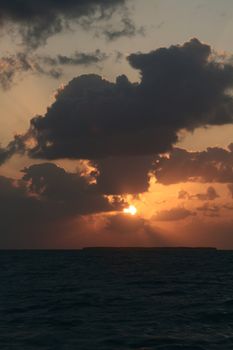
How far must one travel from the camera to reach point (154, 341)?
30266 millimetres

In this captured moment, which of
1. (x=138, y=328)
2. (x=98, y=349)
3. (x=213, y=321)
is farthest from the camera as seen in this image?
(x=213, y=321)

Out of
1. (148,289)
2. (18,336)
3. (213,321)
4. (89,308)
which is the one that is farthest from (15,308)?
(148,289)

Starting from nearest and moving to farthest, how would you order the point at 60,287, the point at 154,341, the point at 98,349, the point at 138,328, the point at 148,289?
the point at 98,349
the point at 154,341
the point at 138,328
the point at 148,289
the point at 60,287

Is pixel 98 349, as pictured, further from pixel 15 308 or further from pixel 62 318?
pixel 15 308

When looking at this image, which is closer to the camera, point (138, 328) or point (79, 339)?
point (79, 339)

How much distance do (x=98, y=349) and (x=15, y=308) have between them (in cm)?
1781

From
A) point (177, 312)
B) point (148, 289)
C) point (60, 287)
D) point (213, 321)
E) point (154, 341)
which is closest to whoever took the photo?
point (154, 341)

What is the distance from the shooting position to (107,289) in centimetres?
6200

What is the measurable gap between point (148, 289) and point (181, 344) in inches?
1279

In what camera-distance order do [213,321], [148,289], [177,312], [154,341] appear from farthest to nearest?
[148,289] < [177,312] < [213,321] < [154,341]

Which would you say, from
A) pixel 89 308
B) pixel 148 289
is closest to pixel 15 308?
pixel 89 308

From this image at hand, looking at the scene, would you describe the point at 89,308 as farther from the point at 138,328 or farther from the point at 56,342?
the point at 56,342

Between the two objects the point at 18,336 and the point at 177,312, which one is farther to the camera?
the point at 177,312

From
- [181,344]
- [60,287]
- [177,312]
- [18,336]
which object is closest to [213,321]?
[177,312]
